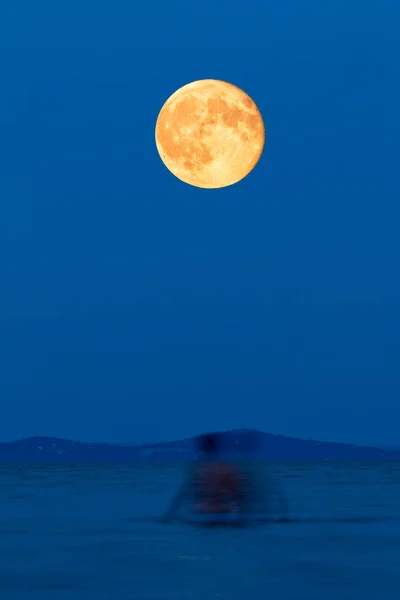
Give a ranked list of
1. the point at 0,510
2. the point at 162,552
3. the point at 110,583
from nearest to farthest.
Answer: the point at 110,583 → the point at 162,552 → the point at 0,510

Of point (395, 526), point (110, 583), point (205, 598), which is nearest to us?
point (205, 598)

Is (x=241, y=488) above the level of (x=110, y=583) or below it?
above

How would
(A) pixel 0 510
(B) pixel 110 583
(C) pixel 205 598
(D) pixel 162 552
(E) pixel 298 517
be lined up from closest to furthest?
1. (C) pixel 205 598
2. (B) pixel 110 583
3. (D) pixel 162 552
4. (E) pixel 298 517
5. (A) pixel 0 510

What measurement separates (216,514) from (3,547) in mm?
9800

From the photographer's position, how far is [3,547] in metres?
23.8

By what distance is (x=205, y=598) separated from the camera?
16.7 metres

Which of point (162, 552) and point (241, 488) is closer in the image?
point (162, 552)

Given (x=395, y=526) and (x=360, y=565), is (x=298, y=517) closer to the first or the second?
(x=395, y=526)

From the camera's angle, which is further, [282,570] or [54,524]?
[54,524]

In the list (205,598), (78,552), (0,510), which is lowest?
(205,598)

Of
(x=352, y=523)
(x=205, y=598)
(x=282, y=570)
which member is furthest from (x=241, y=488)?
(x=205, y=598)

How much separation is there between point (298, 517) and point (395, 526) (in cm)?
356

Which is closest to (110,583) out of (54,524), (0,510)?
(54,524)

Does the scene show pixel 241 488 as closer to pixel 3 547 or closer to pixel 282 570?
pixel 3 547
